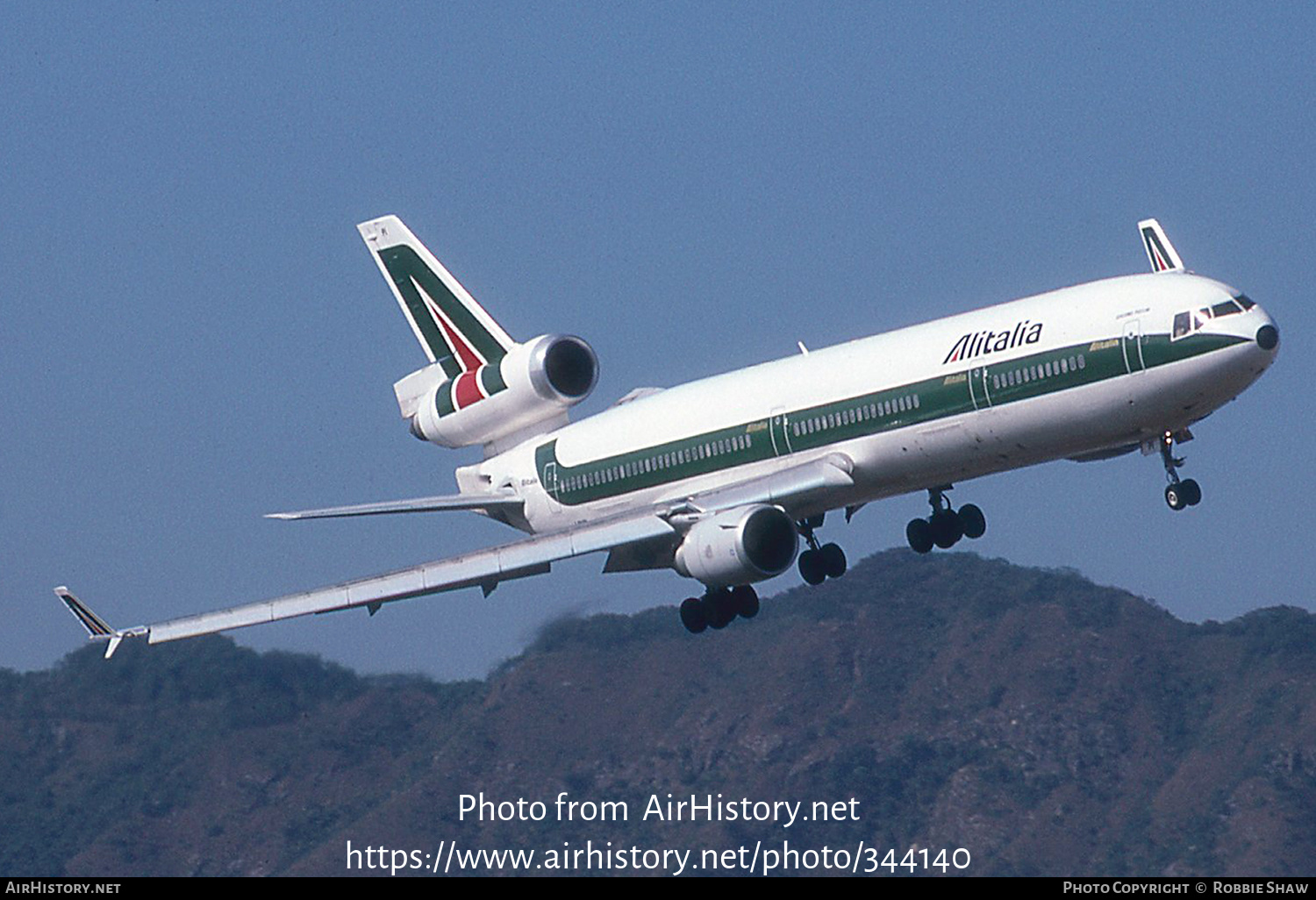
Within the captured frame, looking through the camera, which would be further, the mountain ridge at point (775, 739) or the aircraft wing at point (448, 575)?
the mountain ridge at point (775, 739)

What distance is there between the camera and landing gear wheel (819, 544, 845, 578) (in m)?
56.3

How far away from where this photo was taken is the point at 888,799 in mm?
152000

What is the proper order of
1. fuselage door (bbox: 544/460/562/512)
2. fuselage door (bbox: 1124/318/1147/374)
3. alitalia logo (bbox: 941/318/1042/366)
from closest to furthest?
fuselage door (bbox: 1124/318/1147/374) → alitalia logo (bbox: 941/318/1042/366) → fuselage door (bbox: 544/460/562/512)

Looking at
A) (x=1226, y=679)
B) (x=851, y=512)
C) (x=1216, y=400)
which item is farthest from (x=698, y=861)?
(x=1216, y=400)

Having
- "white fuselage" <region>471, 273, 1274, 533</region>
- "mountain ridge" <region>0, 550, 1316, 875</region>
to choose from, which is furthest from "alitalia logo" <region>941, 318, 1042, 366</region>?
"mountain ridge" <region>0, 550, 1316, 875</region>

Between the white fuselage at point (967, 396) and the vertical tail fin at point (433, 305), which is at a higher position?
the vertical tail fin at point (433, 305)

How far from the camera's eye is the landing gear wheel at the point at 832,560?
56312mm

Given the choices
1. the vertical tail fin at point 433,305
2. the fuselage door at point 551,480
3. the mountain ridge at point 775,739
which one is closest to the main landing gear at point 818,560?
the fuselage door at point 551,480

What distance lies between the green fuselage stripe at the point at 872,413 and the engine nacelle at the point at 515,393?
108 inches

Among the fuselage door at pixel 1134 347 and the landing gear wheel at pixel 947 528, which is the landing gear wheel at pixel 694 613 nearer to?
the landing gear wheel at pixel 947 528

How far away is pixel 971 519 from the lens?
56.8 m

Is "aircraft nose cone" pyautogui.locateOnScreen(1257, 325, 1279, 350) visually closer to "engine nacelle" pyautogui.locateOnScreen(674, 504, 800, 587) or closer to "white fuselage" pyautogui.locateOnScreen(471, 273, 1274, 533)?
"white fuselage" pyautogui.locateOnScreen(471, 273, 1274, 533)

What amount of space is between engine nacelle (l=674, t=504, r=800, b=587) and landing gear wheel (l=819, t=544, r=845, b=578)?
4683 mm

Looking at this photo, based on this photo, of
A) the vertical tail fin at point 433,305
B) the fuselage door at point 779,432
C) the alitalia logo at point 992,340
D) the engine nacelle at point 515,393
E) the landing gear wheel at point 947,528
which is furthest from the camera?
the vertical tail fin at point 433,305
